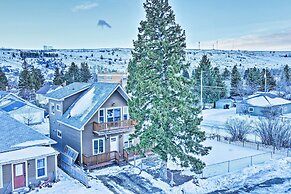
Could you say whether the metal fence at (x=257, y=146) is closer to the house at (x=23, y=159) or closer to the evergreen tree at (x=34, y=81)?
the house at (x=23, y=159)

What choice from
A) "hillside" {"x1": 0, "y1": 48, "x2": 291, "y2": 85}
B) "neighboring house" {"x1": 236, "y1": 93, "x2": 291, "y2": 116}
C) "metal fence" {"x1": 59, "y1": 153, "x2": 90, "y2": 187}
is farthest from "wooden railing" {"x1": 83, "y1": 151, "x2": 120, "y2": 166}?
"hillside" {"x1": 0, "y1": 48, "x2": 291, "y2": 85}

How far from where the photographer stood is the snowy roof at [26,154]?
1655 centimetres

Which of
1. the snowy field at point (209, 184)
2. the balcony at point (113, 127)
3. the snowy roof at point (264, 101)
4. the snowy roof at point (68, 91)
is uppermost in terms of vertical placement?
the snowy roof at point (68, 91)

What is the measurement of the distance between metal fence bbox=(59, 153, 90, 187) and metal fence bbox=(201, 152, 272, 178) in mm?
7478

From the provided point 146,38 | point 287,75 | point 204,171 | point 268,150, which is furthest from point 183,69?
point 287,75

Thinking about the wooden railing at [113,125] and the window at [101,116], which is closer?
the wooden railing at [113,125]

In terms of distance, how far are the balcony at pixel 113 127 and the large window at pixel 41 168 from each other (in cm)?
484

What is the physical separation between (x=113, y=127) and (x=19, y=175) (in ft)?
25.4

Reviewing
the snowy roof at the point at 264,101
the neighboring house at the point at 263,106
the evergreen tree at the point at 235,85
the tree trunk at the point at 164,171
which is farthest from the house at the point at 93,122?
the evergreen tree at the point at 235,85

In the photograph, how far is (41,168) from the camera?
18.1 meters

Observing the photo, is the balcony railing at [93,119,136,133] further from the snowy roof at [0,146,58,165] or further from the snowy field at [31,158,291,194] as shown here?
the snowy roof at [0,146,58,165]

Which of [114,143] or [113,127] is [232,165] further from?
[113,127]

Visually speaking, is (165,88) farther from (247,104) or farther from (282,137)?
(247,104)

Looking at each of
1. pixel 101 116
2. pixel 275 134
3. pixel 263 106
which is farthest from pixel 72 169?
pixel 263 106
